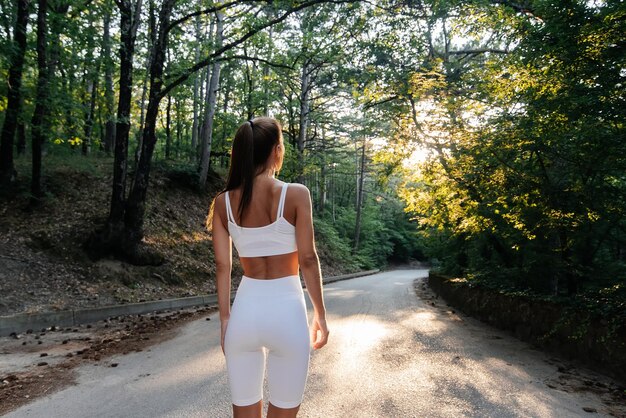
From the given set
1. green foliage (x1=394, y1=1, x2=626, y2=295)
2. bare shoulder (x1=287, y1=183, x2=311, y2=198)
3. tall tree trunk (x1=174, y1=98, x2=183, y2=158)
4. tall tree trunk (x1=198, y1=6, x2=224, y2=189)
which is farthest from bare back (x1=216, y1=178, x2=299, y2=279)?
tall tree trunk (x1=174, y1=98, x2=183, y2=158)

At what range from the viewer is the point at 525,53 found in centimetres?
682

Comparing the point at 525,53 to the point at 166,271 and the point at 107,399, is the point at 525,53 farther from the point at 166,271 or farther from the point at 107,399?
the point at 166,271

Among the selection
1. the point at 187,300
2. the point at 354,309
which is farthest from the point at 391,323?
the point at 187,300

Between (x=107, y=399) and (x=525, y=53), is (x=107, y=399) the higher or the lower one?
the lower one

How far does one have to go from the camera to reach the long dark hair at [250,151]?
1981 mm

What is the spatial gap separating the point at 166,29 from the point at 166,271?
7.07 meters

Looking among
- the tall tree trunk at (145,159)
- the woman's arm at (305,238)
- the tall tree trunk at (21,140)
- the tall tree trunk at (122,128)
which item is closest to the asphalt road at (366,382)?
the woman's arm at (305,238)

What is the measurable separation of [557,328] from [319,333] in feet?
17.7

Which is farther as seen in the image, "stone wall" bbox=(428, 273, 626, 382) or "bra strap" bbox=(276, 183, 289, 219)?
"stone wall" bbox=(428, 273, 626, 382)

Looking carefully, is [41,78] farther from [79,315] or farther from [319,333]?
[319,333]

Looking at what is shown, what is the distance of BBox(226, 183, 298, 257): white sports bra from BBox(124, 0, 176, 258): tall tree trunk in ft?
35.6

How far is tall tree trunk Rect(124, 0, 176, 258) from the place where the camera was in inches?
457

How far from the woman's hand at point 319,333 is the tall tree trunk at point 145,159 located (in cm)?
1084

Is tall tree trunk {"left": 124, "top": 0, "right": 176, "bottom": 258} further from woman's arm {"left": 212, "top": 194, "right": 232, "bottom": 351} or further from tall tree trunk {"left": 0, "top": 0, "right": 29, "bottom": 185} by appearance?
woman's arm {"left": 212, "top": 194, "right": 232, "bottom": 351}
